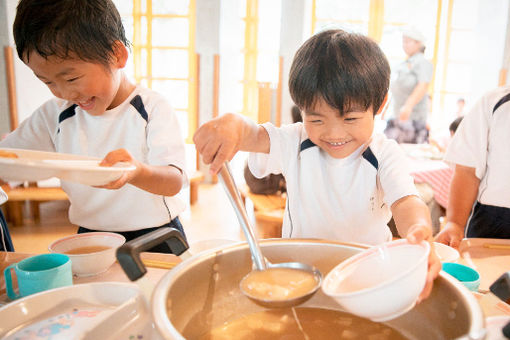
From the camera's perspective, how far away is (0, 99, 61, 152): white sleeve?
1.18 meters

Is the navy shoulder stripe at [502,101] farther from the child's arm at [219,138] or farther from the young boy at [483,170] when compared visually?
the child's arm at [219,138]

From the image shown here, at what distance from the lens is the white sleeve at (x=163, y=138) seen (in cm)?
110

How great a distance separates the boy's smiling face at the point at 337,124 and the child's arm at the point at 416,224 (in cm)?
17

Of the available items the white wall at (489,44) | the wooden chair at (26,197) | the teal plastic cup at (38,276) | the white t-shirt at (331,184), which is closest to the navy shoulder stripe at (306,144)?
the white t-shirt at (331,184)

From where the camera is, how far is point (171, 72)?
5438mm

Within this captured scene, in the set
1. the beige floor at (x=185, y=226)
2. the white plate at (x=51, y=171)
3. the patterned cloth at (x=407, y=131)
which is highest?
the white plate at (x=51, y=171)

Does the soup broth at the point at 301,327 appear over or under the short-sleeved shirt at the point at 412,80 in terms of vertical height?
under

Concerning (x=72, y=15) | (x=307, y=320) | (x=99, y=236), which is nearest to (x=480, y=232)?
(x=307, y=320)

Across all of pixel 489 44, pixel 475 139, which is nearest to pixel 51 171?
pixel 475 139

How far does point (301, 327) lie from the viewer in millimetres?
715

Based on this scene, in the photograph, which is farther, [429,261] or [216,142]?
[216,142]

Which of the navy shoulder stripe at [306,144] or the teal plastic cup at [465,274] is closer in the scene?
the teal plastic cup at [465,274]

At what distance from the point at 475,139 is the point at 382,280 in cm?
91

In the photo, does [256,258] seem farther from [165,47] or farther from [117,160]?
[165,47]
